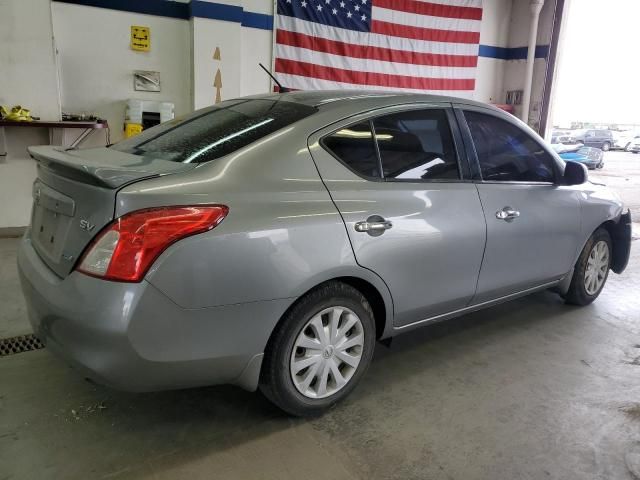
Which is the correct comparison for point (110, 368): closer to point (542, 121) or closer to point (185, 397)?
point (185, 397)

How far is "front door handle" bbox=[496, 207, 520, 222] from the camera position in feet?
8.24

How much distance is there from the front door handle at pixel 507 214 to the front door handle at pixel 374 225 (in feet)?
2.53

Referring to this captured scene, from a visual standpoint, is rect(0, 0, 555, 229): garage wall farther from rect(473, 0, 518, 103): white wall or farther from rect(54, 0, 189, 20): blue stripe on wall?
rect(473, 0, 518, 103): white wall

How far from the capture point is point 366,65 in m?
6.75

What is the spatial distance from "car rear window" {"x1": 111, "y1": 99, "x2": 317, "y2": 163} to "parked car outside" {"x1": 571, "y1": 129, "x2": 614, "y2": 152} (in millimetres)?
20287

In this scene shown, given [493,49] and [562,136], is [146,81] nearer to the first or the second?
[493,49]

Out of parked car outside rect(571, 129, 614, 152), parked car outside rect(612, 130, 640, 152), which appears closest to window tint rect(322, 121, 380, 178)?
parked car outside rect(571, 129, 614, 152)

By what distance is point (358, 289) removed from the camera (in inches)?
83.1

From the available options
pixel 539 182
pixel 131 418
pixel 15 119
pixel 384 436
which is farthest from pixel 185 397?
pixel 15 119

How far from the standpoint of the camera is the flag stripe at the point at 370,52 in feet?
20.1

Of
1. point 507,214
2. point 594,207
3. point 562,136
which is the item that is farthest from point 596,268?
point 562,136

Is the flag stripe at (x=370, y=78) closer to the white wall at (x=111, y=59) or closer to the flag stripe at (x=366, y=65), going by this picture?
the flag stripe at (x=366, y=65)

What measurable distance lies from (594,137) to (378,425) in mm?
21442

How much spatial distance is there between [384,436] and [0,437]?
1.47 meters
